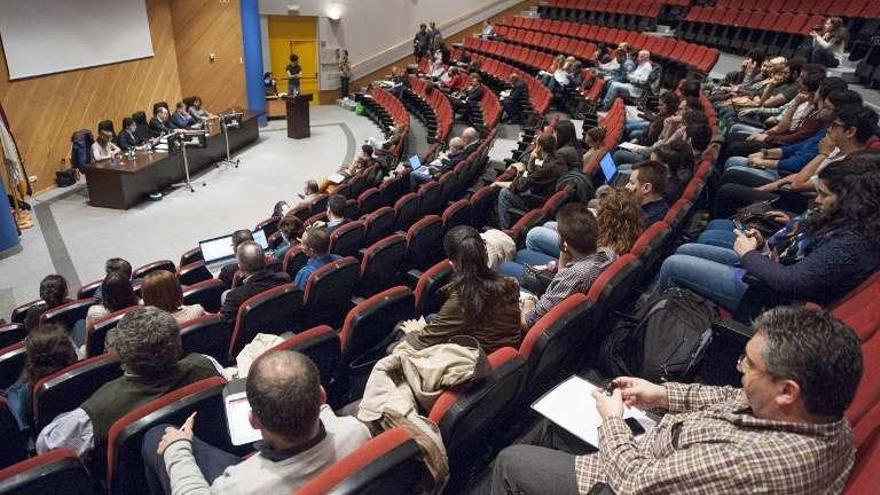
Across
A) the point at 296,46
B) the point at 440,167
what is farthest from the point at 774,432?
the point at 296,46

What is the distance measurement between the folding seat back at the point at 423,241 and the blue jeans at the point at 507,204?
0.73 metres

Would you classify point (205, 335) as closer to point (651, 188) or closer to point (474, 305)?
point (474, 305)

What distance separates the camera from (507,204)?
4324 mm

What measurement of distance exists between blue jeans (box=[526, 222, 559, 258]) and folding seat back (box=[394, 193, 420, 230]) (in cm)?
120

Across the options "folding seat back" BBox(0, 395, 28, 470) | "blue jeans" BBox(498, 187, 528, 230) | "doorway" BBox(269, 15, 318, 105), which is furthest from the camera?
"doorway" BBox(269, 15, 318, 105)

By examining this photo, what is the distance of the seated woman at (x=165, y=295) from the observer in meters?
2.65

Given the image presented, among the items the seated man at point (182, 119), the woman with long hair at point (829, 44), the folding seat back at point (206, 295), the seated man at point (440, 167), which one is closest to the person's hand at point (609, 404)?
the folding seat back at point (206, 295)

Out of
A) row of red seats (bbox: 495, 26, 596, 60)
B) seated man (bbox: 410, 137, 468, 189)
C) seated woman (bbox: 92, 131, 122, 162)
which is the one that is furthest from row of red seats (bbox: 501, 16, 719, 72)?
seated woman (bbox: 92, 131, 122, 162)

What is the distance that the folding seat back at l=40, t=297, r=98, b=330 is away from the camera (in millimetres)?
3062

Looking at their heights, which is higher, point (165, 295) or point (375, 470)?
point (375, 470)

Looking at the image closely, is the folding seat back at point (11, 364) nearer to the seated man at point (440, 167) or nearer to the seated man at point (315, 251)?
the seated man at point (315, 251)

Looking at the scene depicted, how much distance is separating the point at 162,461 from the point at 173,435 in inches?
2.8

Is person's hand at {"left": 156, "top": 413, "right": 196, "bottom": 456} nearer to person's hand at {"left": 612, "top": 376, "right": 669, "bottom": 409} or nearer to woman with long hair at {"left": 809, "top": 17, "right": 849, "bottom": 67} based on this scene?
person's hand at {"left": 612, "top": 376, "right": 669, "bottom": 409}

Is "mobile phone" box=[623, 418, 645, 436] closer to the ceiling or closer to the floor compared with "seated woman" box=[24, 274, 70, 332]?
closer to the ceiling
